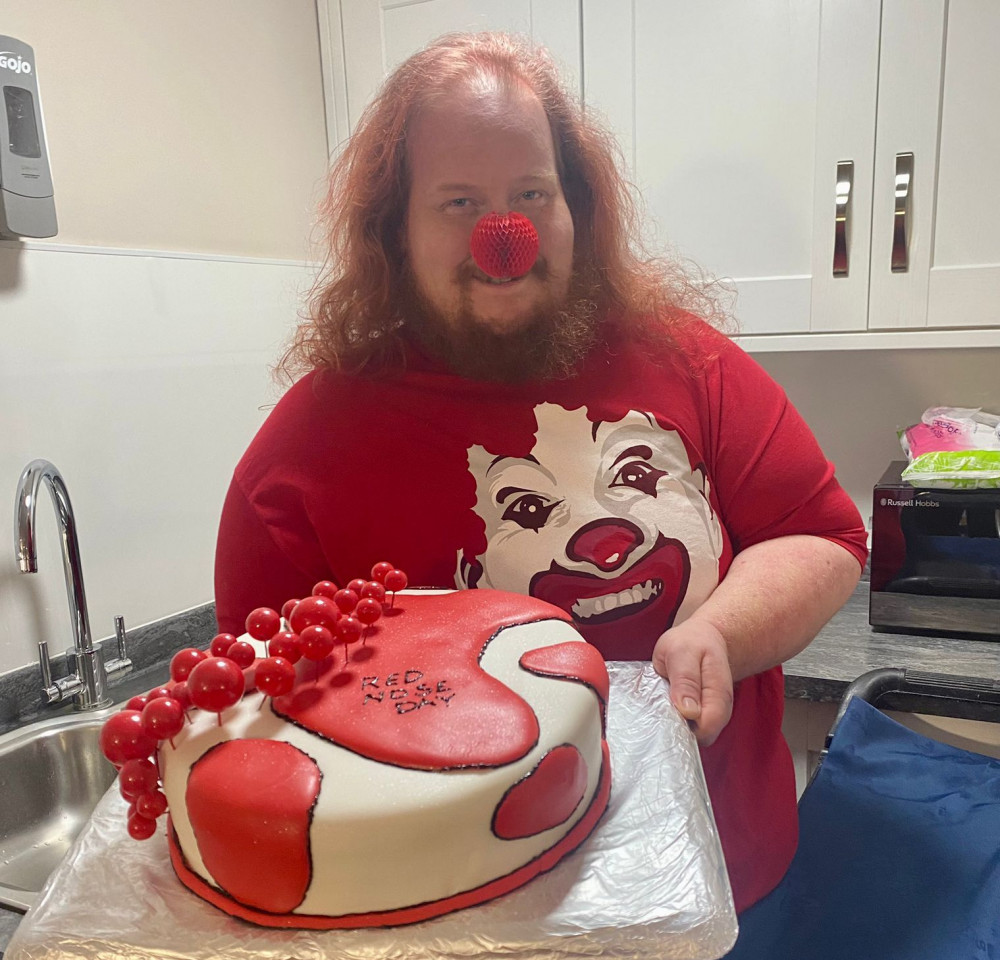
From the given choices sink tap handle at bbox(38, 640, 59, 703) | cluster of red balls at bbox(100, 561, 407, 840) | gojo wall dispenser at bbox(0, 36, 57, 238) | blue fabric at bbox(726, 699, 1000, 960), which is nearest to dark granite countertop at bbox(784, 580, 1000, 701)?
blue fabric at bbox(726, 699, 1000, 960)

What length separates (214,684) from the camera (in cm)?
52

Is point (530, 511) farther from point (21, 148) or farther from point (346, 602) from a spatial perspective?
point (21, 148)

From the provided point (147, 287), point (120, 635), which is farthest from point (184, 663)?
point (147, 287)

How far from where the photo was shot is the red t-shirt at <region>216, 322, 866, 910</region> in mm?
814

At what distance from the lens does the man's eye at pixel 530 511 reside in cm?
82

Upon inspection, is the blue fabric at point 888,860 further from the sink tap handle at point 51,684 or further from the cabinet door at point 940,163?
the sink tap handle at point 51,684

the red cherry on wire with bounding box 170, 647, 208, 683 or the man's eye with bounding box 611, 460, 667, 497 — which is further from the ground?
the man's eye with bounding box 611, 460, 667, 497

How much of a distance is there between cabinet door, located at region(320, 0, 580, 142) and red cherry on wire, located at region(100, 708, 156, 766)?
4.73 ft

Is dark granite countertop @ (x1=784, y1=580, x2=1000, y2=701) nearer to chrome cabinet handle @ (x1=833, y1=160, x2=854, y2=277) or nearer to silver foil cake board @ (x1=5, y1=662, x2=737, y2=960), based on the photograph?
chrome cabinet handle @ (x1=833, y1=160, x2=854, y2=277)

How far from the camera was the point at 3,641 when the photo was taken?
1.26m

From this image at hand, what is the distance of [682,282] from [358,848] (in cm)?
79

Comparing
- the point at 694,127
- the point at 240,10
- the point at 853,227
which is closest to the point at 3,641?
the point at 240,10

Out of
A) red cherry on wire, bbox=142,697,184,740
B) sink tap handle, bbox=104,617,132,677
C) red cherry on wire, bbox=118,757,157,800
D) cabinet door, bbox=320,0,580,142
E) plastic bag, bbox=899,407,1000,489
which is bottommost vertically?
sink tap handle, bbox=104,617,132,677

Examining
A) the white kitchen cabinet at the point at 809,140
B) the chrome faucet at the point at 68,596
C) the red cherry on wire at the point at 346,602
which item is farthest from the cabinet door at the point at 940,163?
the chrome faucet at the point at 68,596
